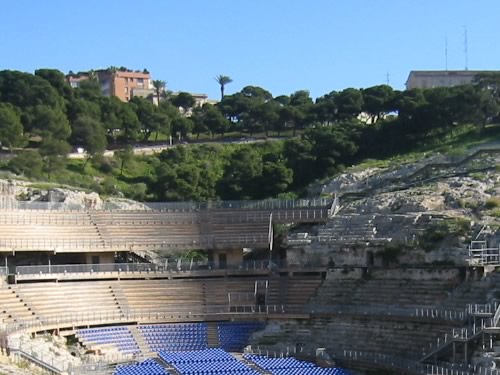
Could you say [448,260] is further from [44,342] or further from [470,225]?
[44,342]

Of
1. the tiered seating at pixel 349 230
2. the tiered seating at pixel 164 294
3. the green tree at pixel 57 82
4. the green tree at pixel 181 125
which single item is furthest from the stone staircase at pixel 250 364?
the green tree at pixel 57 82

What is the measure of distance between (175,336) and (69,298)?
6502mm

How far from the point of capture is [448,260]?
43.9m

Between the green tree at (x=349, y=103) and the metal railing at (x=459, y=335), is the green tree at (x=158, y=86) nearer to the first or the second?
the green tree at (x=349, y=103)

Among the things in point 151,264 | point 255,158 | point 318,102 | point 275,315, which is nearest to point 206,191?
point 255,158

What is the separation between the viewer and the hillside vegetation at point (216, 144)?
218 feet

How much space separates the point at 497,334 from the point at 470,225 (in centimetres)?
958

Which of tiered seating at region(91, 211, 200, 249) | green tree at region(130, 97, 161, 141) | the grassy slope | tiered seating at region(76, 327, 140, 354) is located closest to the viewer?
tiered seating at region(76, 327, 140, 354)

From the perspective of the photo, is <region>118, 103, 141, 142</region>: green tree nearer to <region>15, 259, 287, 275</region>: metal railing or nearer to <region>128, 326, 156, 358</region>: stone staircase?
<region>15, 259, 287, 275</region>: metal railing

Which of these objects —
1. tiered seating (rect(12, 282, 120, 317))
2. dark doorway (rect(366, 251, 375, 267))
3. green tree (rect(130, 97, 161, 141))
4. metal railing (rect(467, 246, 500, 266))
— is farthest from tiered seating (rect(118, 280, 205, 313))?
green tree (rect(130, 97, 161, 141))

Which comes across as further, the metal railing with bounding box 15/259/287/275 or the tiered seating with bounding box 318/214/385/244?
the metal railing with bounding box 15/259/287/275

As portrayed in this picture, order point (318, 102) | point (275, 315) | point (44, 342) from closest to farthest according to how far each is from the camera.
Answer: point (44, 342)
point (275, 315)
point (318, 102)

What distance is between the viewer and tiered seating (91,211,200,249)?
5325 centimetres

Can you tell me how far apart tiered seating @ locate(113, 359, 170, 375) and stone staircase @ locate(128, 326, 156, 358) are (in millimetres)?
3279
